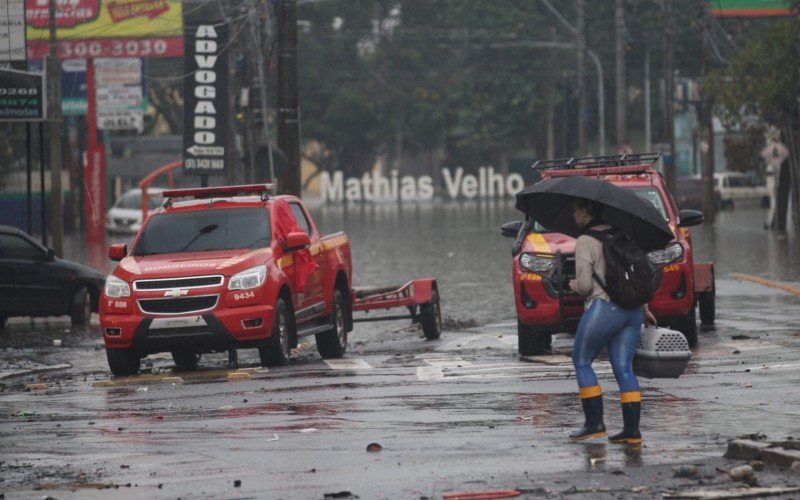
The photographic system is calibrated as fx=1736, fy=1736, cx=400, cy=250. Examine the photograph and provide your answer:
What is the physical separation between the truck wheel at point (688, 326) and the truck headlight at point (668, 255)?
627 mm

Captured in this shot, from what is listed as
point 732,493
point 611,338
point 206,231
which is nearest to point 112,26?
point 206,231

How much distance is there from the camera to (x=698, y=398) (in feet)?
43.6

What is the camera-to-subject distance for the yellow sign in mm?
59562

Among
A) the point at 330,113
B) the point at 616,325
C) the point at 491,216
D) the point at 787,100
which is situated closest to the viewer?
the point at 616,325

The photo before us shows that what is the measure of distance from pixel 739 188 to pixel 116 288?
6676 cm

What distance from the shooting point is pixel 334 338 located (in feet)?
62.3

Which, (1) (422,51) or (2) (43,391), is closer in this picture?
(2) (43,391)

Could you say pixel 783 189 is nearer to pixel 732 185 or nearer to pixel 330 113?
pixel 732 185

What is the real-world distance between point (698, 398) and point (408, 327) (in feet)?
35.7

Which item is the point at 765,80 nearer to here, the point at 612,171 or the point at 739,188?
the point at 612,171

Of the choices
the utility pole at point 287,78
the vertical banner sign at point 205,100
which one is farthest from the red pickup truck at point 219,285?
the vertical banner sign at point 205,100

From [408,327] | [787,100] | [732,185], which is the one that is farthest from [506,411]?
[732,185]

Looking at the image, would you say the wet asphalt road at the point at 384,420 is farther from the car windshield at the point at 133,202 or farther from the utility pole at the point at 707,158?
the car windshield at the point at 133,202

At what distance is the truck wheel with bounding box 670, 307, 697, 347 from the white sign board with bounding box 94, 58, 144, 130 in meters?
42.0
